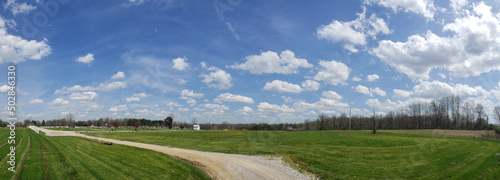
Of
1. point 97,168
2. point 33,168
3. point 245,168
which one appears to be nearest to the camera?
point 33,168

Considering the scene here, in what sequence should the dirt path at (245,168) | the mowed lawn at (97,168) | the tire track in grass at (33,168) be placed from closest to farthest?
1. the tire track in grass at (33,168)
2. the mowed lawn at (97,168)
3. the dirt path at (245,168)

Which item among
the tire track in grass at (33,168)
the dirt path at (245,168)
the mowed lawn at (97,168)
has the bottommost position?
the dirt path at (245,168)

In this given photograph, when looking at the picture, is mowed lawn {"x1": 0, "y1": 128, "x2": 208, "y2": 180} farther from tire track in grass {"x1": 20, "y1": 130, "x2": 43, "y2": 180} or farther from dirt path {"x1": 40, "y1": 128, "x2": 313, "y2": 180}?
dirt path {"x1": 40, "y1": 128, "x2": 313, "y2": 180}

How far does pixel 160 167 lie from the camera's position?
19172 mm

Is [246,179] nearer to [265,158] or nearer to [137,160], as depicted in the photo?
[265,158]

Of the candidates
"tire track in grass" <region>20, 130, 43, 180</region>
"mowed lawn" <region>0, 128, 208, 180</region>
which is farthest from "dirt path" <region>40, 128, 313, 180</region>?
"tire track in grass" <region>20, 130, 43, 180</region>

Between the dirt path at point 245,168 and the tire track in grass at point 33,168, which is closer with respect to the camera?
the tire track in grass at point 33,168

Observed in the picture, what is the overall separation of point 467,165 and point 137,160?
26993 millimetres

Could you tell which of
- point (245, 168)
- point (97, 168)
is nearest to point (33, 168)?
point (97, 168)

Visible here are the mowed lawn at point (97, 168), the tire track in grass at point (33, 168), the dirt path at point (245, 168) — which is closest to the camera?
the tire track in grass at point (33, 168)

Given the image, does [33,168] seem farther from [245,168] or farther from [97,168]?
[245,168]

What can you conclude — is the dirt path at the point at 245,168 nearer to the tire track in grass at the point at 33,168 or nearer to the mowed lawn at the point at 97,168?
the mowed lawn at the point at 97,168

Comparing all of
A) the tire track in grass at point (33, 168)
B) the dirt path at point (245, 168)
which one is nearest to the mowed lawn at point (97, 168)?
the tire track in grass at point (33, 168)

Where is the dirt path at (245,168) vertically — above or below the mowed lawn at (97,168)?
below
